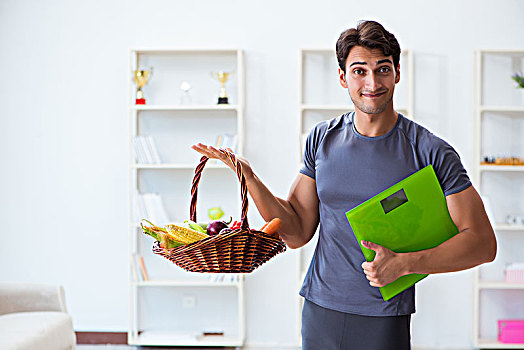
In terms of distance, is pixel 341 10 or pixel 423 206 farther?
pixel 341 10

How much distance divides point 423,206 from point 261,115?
279 centimetres

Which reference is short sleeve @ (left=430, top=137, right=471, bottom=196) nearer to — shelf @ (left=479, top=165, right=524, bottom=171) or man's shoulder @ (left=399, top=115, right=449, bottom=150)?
man's shoulder @ (left=399, top=115, right=449, bottom=150)

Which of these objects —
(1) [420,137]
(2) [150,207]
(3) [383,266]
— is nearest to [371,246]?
(3) [383,266]

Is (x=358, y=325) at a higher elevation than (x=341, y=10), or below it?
below

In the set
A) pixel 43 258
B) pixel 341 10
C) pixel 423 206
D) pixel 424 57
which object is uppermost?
pixel 341 10

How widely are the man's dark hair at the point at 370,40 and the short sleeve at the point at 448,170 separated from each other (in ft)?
0.83

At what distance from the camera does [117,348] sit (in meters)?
4.17

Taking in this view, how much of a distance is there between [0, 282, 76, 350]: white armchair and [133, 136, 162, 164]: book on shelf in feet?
3.29

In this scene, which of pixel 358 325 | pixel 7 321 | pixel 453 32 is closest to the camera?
pixel 358 325

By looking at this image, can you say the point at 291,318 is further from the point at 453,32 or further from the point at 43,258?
the point at 453,32

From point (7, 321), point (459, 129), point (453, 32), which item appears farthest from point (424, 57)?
point (7, 321)

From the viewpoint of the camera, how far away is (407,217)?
4.78 ft

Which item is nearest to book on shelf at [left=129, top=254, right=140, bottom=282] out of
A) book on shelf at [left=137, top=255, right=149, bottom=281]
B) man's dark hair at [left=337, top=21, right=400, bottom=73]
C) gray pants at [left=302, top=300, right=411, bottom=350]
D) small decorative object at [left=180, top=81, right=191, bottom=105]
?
book on shelf at [left=137, top=255, right=149, bottom=281]

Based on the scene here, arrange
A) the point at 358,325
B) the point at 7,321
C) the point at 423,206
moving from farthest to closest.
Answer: the point at 7,321 → the point at 358,325 → the point at 423,206
